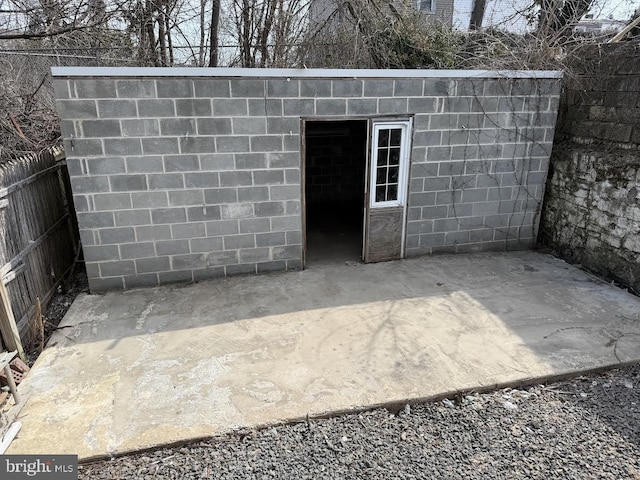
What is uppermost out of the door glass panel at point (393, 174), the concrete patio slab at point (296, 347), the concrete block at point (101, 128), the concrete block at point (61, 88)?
the concrete block at point (61, 88)

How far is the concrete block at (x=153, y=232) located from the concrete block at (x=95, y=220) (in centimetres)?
29

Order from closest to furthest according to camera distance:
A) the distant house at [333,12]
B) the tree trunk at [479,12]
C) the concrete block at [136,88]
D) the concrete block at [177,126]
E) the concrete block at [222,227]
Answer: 1. the concrete block at [136,88]
2. the concrete block at [177,126]
3. the concrete block at [222,227]
4. the distant house at [333,12]
5. the tree trunk at [479,12]

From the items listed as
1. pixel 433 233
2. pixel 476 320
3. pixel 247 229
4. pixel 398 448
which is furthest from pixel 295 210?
pixel 398 448

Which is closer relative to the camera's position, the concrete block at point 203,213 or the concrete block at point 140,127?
the concrete block at point 140,127

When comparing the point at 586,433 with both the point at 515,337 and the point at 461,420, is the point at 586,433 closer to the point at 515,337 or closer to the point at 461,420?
the point at 461,420

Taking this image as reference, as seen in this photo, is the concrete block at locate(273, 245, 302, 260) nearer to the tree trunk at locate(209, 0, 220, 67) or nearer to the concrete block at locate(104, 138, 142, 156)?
the concrete block at locate(104, 138, 142, 156)

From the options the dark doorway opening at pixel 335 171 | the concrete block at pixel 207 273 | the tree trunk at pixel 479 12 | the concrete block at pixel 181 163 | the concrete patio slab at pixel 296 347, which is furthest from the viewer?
the tree trunk at pixel 479 12

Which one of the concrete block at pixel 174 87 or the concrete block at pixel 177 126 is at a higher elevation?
the concrete block at pixel 174 87

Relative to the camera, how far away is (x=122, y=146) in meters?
4.45

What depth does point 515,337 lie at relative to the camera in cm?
389

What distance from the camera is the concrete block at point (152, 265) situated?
4855 mm

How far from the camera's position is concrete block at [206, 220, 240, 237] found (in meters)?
4.94

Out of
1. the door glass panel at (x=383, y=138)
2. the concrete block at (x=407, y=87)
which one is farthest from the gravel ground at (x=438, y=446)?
the concrete block at (x=407, y=87)

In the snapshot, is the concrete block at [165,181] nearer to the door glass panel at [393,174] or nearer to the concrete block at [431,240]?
the door glass panel at [393,174]
